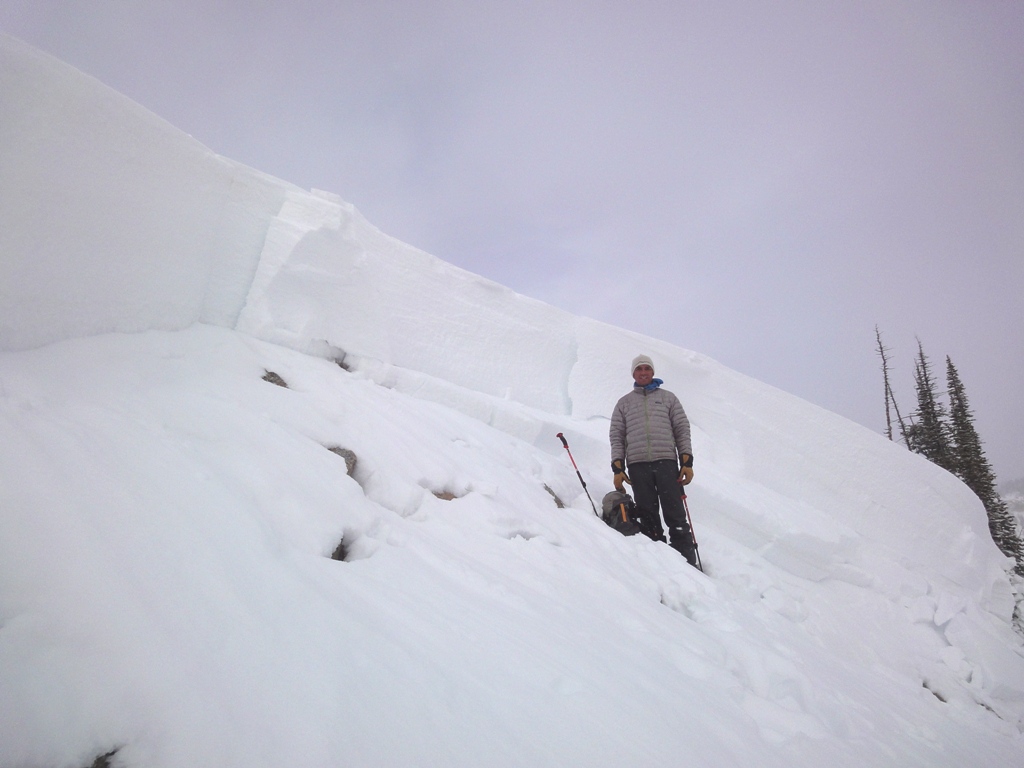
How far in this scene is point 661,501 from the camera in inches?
175

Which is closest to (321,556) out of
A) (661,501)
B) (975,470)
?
(661,501)

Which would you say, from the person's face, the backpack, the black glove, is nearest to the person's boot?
the backpack

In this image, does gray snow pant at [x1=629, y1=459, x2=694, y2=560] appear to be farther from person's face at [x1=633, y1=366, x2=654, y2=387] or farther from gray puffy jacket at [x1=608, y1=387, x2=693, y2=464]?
person's face at [x1=633, y1=366, x2=654, y2=387]

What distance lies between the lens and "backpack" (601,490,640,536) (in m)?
4.13

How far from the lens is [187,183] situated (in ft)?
13.4

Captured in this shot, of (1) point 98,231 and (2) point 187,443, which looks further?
(1) point 98,231

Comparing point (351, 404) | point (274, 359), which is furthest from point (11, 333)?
point (351, 404)

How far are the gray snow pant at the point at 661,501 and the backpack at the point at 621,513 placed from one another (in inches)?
4.3

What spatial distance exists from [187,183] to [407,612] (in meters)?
4.57

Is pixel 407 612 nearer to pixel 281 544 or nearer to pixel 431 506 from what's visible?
pixel 281 544

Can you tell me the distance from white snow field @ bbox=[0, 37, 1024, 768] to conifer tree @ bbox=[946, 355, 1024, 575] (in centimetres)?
1110

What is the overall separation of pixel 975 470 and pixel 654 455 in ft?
64.6

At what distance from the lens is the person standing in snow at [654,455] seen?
14.2 ft

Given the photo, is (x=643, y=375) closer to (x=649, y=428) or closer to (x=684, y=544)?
(x=649, y=428)
